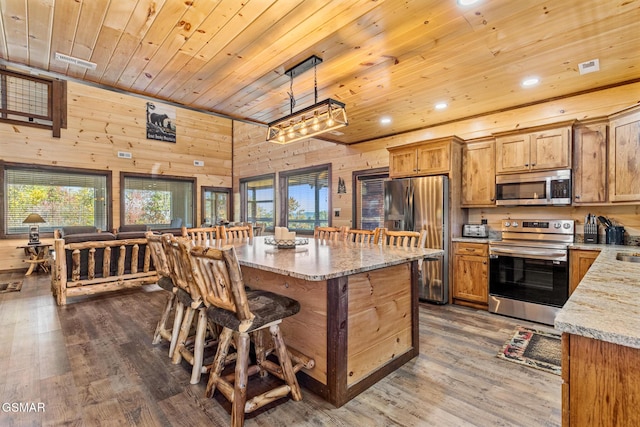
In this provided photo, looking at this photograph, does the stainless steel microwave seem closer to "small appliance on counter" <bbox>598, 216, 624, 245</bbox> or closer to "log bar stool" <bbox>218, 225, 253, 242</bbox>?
"small appliance on counter" <bbox>598, 216, 624, 245</bbox>

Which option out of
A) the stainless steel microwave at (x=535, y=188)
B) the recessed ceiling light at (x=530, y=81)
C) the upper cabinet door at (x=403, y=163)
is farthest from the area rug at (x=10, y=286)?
the recessed ceiling light at (x=530, y=81)

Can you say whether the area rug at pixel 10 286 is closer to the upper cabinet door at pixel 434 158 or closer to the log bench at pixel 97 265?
the log bench at pixel 97 265

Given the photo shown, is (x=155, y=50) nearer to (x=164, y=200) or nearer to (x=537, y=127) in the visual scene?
(x=537, y=127)

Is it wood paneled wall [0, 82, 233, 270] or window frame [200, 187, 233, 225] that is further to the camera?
window frame [200, 187, 233, 225]

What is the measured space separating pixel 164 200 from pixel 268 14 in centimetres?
721

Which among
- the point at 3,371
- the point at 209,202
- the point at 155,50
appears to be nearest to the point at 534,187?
the point at 155,50

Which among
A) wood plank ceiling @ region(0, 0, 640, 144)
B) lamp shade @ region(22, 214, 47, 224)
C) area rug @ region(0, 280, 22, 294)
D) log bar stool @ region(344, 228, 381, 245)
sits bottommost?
area rug @ region(0, 280, 22, 294)

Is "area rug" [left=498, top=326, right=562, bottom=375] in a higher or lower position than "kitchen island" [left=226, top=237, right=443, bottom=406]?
lower

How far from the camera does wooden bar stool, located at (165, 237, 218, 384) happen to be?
6.86ft

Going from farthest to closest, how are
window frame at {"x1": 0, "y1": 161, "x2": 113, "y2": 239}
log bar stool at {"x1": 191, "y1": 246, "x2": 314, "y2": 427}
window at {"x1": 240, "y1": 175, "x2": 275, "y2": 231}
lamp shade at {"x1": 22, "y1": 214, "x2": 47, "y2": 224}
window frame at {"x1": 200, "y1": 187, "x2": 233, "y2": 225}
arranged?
window frame at {"x1": 200, "y1": 187, "x2": 233, "y2": 225}, window at {"x1": 240, "y1": 175, "x2": 275, "y2": 231}, window frame at {"x1": 0, "y1": 161, "x2": 113, "y2": 239}, lamp shade at {"x1": 22, "y1": 214, "x2": 47, "y2": 224}, log bar stool at {"x1": 191, "y1": 246, "x2": 314, "y2": 427}

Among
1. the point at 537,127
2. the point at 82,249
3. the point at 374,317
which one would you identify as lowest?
the point at 374,317

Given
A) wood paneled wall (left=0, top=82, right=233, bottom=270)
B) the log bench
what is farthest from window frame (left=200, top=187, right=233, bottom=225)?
the log bench

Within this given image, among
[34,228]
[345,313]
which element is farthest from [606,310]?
[34,228]

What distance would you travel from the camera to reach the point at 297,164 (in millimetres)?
6848
